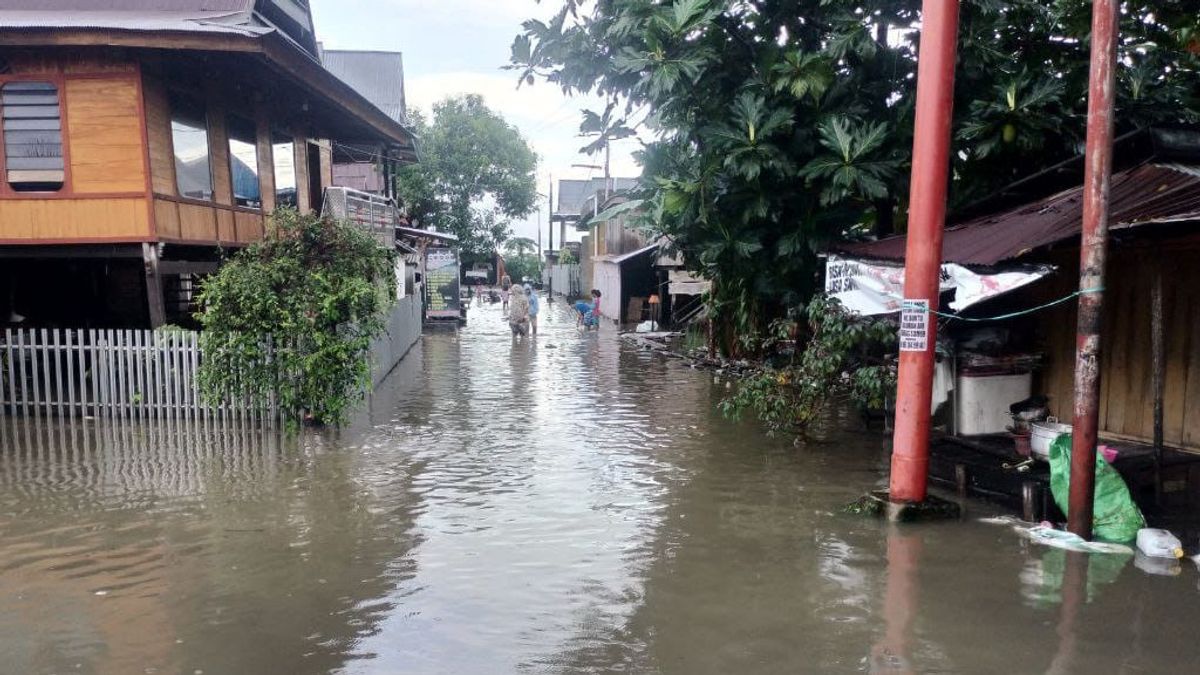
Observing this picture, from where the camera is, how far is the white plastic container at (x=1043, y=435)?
24.0 ft

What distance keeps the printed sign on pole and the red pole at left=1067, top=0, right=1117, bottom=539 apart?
109 cm

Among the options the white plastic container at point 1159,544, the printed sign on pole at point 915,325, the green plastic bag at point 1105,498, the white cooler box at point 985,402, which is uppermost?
the printed sign on pole at point 915,325

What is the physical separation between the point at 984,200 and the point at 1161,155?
2023 mm

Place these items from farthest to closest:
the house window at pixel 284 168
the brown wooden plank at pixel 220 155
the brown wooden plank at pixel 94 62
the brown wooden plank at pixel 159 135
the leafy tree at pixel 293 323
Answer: the house window at pixel 284 168, the brown wooden plank at pixel 220 155, the brown wooden plank at pixel 159 135, the brown wooden plank at pixel 94 62, the leafy tree at pixel 293 323

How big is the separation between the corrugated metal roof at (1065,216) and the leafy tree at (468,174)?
3205 cm

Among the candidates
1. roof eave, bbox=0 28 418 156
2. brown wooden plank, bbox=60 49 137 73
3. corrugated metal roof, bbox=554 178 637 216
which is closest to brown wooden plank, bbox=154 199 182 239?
brown wooden plank, bbox=60 49 137 73

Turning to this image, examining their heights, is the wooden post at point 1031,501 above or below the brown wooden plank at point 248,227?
below

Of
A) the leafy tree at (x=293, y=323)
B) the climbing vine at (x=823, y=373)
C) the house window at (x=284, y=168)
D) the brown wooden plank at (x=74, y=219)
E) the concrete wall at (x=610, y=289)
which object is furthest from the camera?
the concrete wall at (x=610, y=289)

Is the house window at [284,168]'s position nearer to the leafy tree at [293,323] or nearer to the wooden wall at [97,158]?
the wooden wall at [97,158]

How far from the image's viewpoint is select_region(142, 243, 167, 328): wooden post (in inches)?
464

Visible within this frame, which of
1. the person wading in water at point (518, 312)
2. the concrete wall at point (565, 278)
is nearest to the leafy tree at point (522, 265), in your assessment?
the concrete wall at point (565, 278)

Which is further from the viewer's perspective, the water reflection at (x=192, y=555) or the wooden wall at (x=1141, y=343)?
the wooden wall at (x=1141, y=343)

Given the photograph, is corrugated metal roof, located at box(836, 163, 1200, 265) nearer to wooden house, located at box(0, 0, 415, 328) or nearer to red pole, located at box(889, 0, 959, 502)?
red pole, located at box(889, 0, 959, 502)

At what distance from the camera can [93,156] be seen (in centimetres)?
1170
